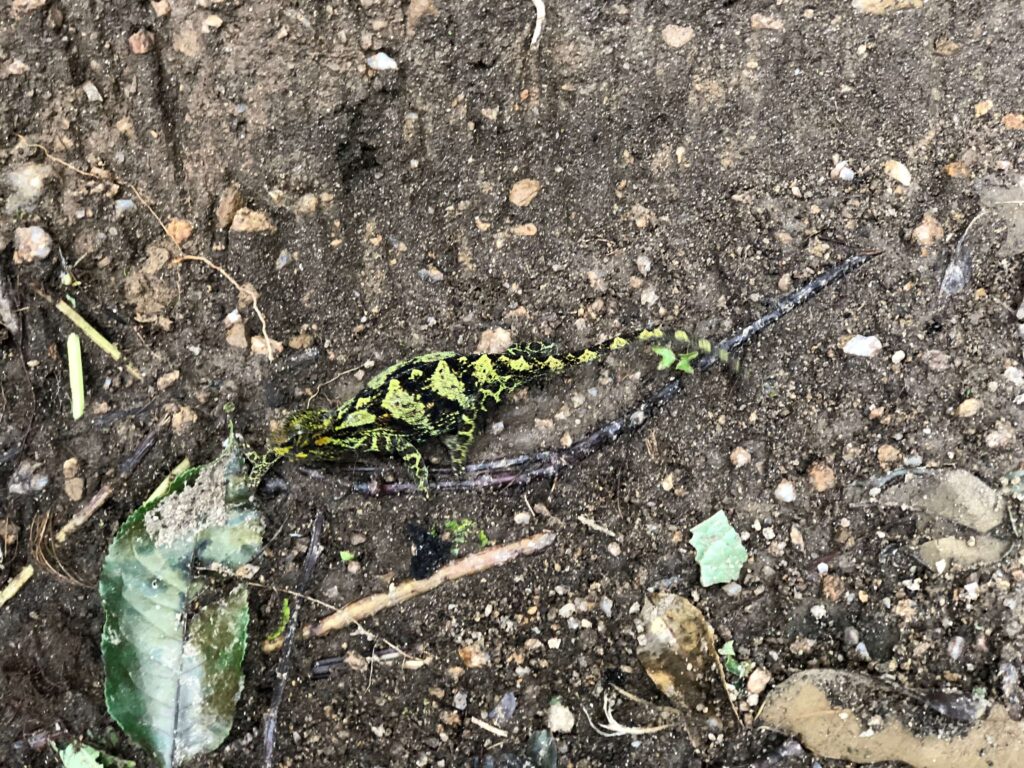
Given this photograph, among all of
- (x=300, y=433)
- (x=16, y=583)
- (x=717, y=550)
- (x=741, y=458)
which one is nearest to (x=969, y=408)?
(x=741, y=458)

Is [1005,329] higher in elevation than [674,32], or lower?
lower

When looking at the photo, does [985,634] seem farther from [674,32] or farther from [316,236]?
[316,236]

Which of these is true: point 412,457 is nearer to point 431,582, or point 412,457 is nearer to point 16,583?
point 431,582

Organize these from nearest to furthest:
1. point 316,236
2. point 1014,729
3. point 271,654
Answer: point 1014,729 → point 271,654 → point 316,236

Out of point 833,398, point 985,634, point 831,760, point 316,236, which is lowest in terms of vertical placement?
point 831,760

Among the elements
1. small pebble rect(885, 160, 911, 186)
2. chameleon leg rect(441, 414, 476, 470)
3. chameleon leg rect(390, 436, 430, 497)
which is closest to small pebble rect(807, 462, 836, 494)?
small pebble rect(885, 160, 911, 186)

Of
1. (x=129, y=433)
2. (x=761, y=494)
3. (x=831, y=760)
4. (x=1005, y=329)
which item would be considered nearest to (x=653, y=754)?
(x=831, y=760)
